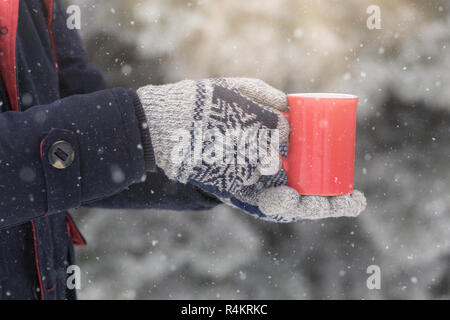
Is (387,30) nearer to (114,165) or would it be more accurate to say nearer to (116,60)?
(116,60)

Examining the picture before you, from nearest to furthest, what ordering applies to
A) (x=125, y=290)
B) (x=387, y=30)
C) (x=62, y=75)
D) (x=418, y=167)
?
(x=62, y=75), (x=387, y=30), (x=418, y=167), (x=125, y=290)

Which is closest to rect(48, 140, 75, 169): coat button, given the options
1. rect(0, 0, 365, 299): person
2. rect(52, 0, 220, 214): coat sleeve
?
rect(0, 0, 365, 299): person

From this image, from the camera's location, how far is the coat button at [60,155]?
0.55 metres

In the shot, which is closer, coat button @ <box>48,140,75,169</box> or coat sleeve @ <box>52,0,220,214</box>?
coat button @ <box>48,140,75,169</box>

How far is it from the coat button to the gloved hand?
0.12m

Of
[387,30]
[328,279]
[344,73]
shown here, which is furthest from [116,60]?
[328,279]

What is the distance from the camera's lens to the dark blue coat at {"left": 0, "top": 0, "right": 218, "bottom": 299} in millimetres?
554

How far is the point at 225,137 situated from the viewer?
2.11 feet

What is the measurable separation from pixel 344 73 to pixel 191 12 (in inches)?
23.1

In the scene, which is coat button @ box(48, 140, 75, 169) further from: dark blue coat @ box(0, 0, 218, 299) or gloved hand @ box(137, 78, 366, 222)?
gloved hand @ box(137, 78, 366, 222)

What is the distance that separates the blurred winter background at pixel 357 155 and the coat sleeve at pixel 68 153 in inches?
39.1

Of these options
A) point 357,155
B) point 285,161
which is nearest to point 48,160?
point 285,161

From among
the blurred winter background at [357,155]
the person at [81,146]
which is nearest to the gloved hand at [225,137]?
the person at [81,146]

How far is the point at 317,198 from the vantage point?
0.69 metres
